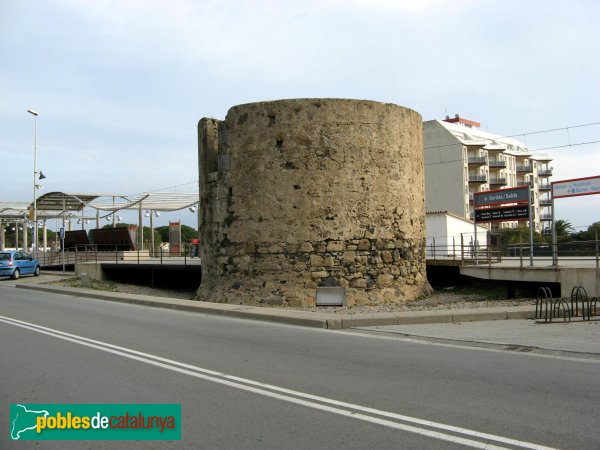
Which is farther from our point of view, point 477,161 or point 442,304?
point 477,161

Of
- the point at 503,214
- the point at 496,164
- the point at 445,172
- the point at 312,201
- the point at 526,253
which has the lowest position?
the point at 526,253

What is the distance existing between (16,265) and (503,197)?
26.9m

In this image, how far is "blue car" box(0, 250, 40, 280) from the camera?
31.5m

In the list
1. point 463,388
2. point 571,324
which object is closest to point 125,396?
point 463,388

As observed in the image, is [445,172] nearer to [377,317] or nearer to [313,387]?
[377,317]

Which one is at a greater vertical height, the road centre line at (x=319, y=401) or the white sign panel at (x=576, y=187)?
the white sign panel at (x=576, y=187)

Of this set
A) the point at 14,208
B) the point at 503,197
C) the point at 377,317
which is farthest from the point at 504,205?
the point at 14,208

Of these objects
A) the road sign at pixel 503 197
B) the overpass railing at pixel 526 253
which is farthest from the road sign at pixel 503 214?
the overpass railing at pixel 526 253

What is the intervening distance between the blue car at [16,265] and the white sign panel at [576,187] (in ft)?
94.0

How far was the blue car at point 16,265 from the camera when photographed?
3155 cm

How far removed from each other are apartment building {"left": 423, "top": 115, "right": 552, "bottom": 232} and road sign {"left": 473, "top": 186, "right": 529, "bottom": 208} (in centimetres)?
4491

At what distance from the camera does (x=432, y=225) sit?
29984 millimetres

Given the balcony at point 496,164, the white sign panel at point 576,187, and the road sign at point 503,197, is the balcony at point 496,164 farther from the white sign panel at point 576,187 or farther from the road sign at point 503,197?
the white sign panel at point 576,187

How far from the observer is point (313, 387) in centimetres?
664
